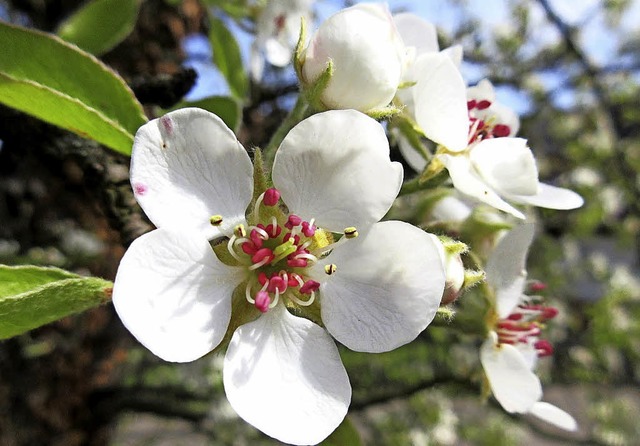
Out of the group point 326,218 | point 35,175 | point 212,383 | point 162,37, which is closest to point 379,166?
point 326,218

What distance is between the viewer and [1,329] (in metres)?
0.54

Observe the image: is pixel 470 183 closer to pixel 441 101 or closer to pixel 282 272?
pixel 441 101

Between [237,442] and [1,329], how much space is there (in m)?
2.18

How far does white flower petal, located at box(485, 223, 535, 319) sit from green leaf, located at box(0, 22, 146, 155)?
0.46 m

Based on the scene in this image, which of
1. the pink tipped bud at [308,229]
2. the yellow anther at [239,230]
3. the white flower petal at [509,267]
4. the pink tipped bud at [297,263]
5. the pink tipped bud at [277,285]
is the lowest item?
the white flower petal at [509,267]

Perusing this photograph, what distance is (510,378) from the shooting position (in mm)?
755

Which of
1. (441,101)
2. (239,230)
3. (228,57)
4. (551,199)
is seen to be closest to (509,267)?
(551,199)

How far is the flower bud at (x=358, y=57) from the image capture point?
0.60 meters

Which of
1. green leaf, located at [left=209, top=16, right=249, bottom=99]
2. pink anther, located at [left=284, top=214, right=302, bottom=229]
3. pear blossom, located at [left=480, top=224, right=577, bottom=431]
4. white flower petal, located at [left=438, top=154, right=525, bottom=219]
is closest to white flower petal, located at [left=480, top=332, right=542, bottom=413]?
pear blossom, located at [left=480, top=224, right=577, bottom=431]

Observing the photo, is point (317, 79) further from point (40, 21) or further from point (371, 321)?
point (40, 21)

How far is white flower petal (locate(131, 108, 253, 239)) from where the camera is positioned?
1.76ft

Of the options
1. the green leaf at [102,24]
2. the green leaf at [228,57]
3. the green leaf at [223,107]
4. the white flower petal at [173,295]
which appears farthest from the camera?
the green leaf at [228,57]

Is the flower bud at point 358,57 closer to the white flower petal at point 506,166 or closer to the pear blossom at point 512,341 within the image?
the white flower petal at point 506,166

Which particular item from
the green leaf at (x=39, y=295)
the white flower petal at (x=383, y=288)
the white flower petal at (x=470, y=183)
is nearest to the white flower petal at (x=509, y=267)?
the white flower petal at (x=470, y=183)
